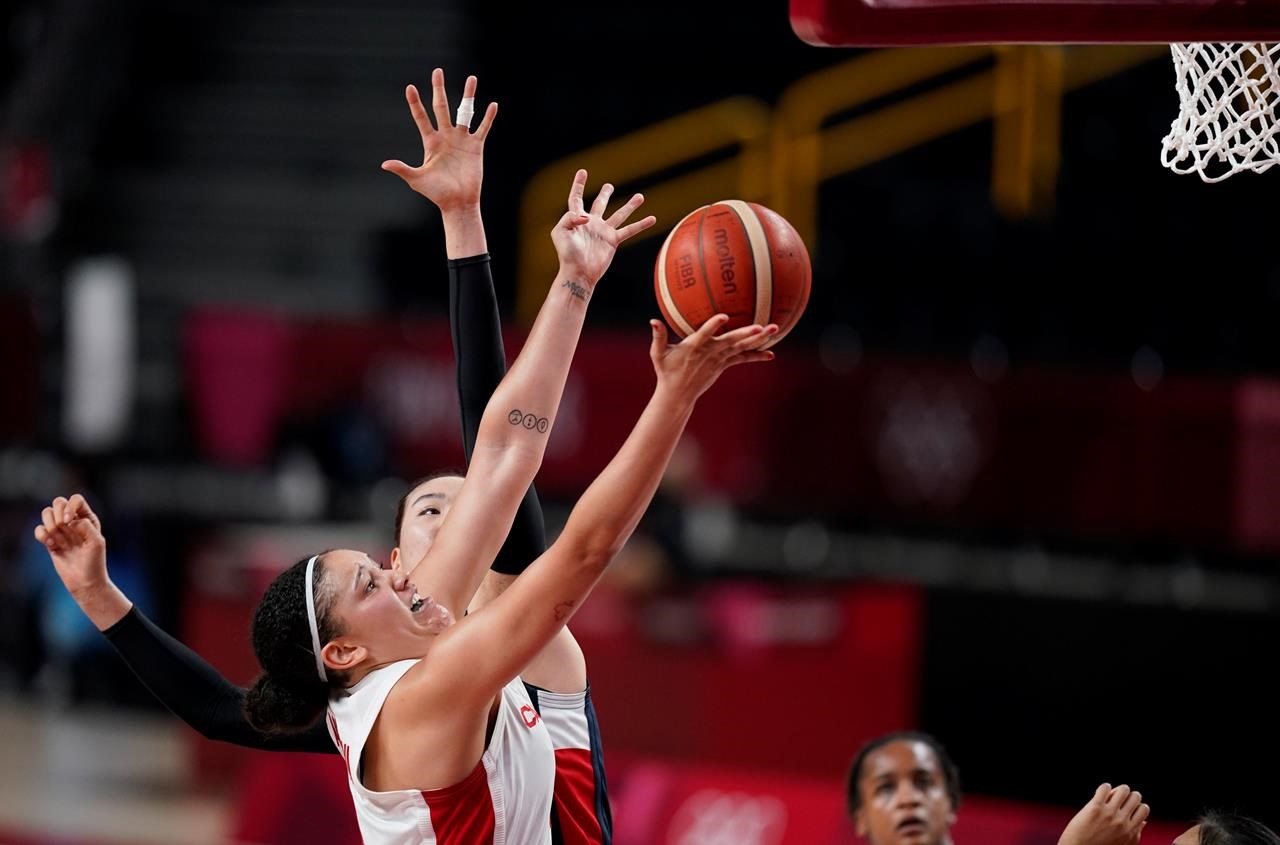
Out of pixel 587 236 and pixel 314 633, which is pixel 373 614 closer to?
pixel 314 633

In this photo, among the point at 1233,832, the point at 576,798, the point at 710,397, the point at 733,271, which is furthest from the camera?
the point at 710,397

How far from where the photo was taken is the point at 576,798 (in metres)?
3.54

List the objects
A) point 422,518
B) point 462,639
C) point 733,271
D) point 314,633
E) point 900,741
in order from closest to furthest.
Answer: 1. point 462,639
2. point 733,271
3. point 314,633
4. point 422,518
5. point 900,741

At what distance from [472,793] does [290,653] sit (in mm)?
460

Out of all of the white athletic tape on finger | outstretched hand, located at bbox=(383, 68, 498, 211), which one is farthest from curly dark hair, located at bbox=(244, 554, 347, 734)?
the white athletic tape on finger

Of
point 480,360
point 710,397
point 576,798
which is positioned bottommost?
point 576,798

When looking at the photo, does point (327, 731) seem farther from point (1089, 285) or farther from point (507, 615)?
point (1089, 285)

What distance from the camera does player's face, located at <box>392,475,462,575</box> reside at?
152 inches

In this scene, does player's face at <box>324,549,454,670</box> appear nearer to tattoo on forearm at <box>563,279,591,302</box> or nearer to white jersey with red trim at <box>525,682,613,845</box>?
white jersey with red trim at <box>525,682,613,845</box>

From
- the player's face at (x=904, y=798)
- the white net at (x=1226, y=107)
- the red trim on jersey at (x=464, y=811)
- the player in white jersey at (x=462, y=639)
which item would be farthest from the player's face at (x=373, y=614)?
the white net at (x=1226, y=107)

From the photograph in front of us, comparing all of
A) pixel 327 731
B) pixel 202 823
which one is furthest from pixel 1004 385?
pixel 327 731

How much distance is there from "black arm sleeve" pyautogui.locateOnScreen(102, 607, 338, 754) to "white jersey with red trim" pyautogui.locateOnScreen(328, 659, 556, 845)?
0.46 metres

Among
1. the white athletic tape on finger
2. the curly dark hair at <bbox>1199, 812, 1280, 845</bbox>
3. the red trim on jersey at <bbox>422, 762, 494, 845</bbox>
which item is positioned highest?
the white athletic tape on finger

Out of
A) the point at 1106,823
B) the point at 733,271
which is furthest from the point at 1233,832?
the point at 733,271
